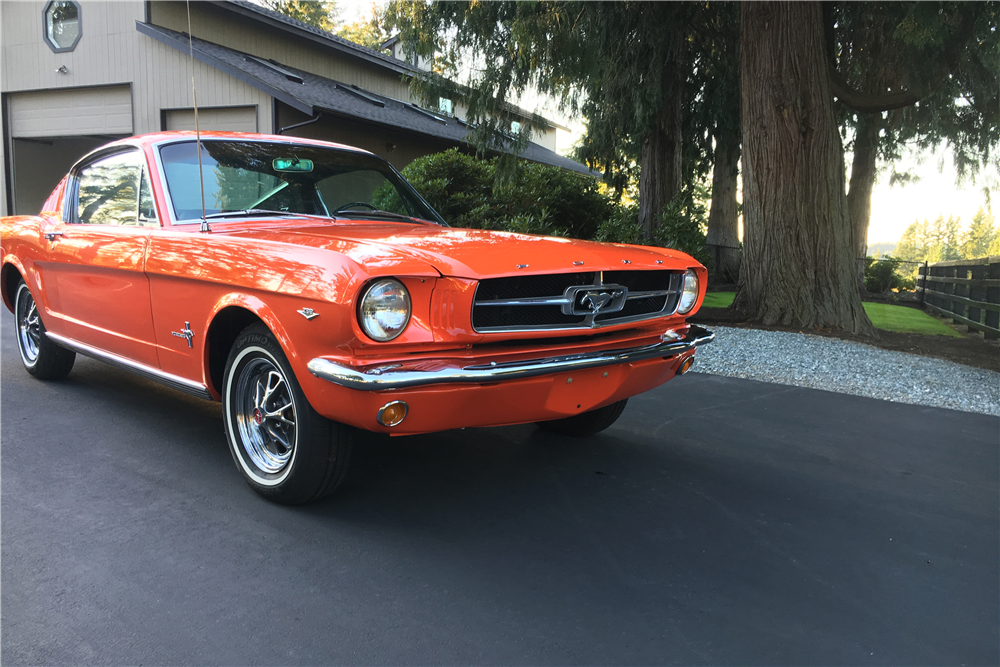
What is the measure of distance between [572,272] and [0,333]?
270 inches

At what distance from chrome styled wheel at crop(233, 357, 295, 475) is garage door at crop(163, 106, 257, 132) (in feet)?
39.9

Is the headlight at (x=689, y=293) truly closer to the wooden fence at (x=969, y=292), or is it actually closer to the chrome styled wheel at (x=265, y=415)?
the chrome styled wheel at (x=265, y=415)

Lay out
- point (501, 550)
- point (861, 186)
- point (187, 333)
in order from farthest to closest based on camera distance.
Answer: point (861, 186), point (187, 333), point (501, 550)

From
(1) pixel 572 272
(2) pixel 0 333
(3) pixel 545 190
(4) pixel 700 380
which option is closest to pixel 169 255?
(1) pixel 572 272

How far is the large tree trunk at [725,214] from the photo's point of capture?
48.7ft

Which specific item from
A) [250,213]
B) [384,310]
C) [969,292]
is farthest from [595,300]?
[969,292]

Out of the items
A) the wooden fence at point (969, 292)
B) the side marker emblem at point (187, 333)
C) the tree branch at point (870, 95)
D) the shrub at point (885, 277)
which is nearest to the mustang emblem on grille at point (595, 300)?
the side marker emblem at point (187, 333)

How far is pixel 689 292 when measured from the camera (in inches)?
149

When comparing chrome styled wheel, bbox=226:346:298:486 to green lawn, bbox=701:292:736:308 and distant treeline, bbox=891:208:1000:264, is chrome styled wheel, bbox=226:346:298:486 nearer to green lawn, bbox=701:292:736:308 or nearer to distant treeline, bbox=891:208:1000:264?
green lawn, bbox=701:292:736:308

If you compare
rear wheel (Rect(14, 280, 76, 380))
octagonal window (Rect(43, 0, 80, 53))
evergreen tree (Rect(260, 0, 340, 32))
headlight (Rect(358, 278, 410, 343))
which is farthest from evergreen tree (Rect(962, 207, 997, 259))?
evergreen tree (Rect(260, 0, 340, 32))

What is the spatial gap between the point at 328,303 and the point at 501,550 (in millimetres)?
1141

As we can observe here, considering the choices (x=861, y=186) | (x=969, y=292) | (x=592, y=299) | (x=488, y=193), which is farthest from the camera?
(x=861, y=186)

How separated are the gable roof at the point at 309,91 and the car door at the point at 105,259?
839 cm

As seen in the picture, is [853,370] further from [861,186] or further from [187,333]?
[861,186]
